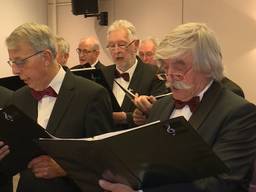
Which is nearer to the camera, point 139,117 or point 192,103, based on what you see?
point 192,103

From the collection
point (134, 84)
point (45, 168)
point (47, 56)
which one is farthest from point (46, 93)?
point (134, 84)

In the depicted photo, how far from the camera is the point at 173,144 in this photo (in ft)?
4.86

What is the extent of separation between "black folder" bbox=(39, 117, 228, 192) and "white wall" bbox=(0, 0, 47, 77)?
4.91m

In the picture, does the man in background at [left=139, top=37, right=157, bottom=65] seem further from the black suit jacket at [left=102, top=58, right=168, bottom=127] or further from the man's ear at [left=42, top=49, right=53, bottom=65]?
the man's ear at [left=42, top=49, right=53, bottom=65]

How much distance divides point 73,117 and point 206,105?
656mm

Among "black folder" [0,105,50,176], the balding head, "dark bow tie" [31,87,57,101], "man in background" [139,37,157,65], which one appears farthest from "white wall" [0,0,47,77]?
"black folder" [0,105,50,176]

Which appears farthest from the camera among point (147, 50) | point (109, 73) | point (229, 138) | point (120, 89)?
point (147, 50)

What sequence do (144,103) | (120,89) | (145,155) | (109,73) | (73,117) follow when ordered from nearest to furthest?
(145,155) → (73,117) → (144,103) → (120,89) → (109,73)

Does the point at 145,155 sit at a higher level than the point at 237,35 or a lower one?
higher

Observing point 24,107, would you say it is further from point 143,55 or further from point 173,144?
point 143,55

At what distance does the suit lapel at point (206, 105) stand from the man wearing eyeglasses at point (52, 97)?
53cm

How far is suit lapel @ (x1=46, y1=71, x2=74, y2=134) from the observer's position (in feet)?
7.14

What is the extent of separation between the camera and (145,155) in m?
1.54

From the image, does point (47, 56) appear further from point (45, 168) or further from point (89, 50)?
point (89, 50)
